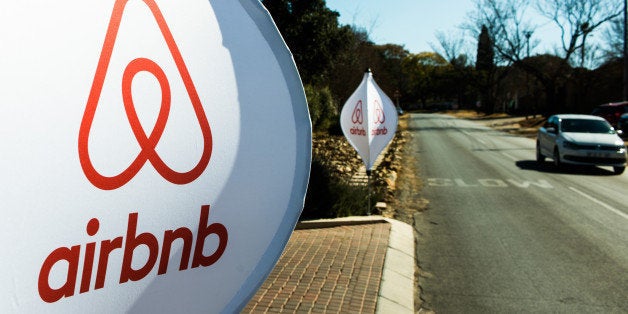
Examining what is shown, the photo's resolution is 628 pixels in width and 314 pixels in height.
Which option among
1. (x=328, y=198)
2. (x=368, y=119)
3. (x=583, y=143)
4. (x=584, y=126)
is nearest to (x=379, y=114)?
(x=368, y=119)

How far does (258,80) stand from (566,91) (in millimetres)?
68774

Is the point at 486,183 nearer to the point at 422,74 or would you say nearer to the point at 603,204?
the point at 603,204

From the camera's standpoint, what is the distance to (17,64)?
1114 mm

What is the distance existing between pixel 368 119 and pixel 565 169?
10.7 meters

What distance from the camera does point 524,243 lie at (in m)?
7.96

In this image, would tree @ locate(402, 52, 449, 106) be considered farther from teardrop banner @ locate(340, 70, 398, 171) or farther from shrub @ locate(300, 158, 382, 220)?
teardrop banner @ locate(340, 70, 398, 171)

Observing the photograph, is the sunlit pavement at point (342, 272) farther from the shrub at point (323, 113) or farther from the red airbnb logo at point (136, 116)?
the shrub at point (323, 113)

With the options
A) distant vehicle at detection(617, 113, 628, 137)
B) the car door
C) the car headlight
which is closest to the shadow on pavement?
the car door

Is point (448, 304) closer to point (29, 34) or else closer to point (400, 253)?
point (400, 253)

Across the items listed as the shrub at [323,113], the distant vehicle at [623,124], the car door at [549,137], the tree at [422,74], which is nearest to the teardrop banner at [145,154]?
the car door at [549,137]

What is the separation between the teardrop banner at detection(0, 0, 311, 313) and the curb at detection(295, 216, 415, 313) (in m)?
3.59

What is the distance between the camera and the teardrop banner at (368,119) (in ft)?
28.5

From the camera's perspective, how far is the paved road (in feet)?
18.6

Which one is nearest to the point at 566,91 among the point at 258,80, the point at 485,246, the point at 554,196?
the point at 554,196
